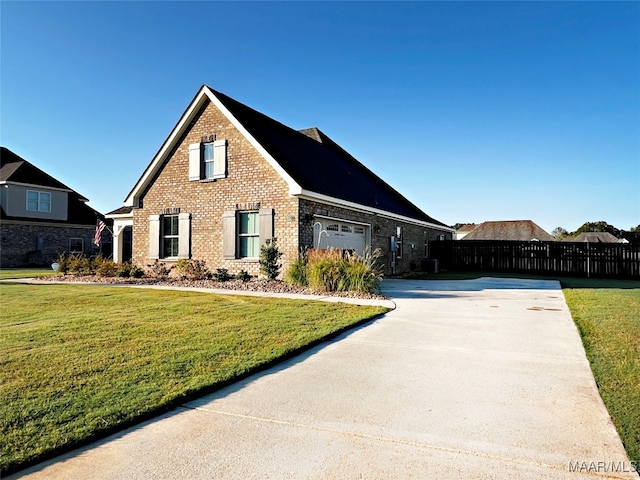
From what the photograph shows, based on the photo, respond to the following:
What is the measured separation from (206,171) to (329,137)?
9.13m

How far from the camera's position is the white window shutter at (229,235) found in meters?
13.9

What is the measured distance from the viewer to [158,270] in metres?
15.5

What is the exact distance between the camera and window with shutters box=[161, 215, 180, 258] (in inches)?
614

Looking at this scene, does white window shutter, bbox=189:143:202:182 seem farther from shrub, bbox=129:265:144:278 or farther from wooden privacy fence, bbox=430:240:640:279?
wooden privacy fence, bbox=430:240:640:279

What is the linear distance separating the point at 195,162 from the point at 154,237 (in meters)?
3.37

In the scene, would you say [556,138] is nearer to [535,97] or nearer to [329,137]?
[535,97]

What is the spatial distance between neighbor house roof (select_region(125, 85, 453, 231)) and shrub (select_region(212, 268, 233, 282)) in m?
3.71

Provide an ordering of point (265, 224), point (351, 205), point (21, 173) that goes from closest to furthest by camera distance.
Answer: point (265, 224) → point (351, 205) → point (21, 173)

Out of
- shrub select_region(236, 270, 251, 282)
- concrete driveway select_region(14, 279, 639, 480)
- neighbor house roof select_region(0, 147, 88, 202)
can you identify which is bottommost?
concrete driveway select_region(14, 279, 639, 480)

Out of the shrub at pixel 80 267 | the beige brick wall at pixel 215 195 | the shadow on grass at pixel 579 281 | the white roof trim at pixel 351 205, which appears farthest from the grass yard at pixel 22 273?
the shadow on grass at pixel 579 281

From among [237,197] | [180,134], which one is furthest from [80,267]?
[237,197]

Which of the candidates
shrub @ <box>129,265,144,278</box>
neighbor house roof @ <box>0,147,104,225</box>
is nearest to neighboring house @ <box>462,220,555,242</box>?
shrub @ <box>129,265,144,278</box>

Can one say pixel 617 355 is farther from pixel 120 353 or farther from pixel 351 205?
pixel 351 205

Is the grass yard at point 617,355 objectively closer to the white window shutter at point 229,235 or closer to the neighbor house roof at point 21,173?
the white window shutter at point 229,235
